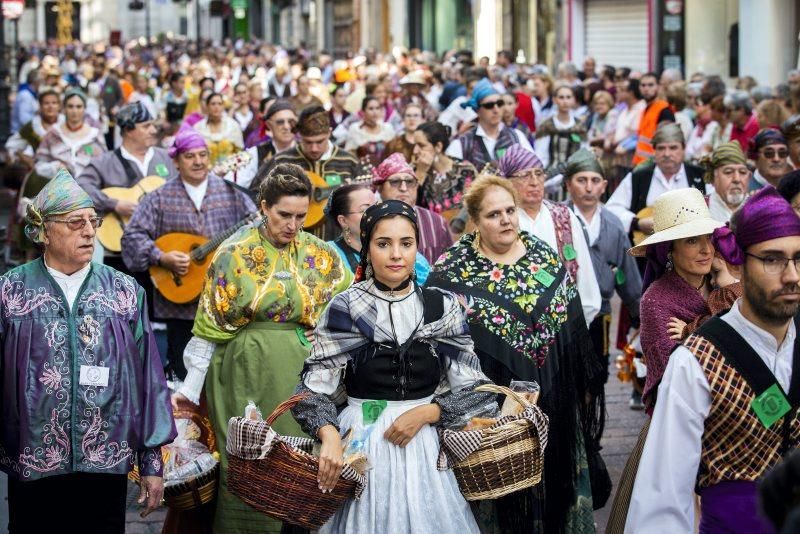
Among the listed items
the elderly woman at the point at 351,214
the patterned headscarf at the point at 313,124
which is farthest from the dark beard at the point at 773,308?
the patterned headscarf at the point at 313,124

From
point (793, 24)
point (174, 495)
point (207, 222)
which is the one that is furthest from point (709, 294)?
point (793, 24)

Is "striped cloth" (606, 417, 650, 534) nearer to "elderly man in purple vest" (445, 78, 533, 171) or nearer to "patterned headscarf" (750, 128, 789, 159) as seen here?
"patterned headscarf" (750, 128, 789, 159)

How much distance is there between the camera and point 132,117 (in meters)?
11.1

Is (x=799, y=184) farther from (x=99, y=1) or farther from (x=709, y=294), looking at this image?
(x=99, y=1)

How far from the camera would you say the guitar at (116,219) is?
1062cm

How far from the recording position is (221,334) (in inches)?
278

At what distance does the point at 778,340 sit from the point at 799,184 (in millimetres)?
2784

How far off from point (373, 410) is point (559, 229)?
2965 mm

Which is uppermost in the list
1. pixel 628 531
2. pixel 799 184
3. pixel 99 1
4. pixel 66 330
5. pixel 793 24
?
pixel 99 1

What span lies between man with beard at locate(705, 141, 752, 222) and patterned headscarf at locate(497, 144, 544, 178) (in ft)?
3.81

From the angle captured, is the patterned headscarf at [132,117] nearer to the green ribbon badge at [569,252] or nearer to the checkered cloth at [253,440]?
the green ribbon badge at [569,252]

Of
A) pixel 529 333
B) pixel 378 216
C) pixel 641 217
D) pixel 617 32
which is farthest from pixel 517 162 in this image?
pixel 617 32

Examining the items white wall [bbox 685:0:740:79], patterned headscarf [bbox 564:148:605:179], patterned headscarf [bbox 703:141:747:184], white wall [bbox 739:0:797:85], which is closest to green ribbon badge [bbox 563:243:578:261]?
patterned headscarf [bbox 564:148:605:179]

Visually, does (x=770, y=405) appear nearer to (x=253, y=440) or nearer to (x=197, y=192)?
(x=253, y=440)
